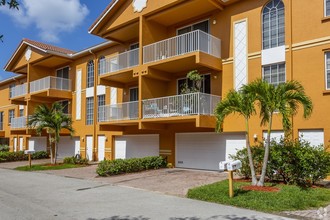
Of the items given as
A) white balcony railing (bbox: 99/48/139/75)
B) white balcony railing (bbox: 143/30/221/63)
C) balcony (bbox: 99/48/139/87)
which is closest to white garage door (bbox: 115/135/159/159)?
balcony (bbox: 99/48/139/87)

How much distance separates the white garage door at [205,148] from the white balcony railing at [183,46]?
4508 millimetres

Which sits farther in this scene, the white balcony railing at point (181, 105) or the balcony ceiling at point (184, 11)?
the balcony ceiling at point (184, 11)

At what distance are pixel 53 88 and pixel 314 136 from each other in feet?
69.7

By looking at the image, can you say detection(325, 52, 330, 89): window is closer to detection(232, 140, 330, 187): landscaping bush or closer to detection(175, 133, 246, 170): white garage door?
detection(232, 140, 330, 187): landscaping bush

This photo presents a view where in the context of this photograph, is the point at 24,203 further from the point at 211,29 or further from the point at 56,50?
the point at 56,50

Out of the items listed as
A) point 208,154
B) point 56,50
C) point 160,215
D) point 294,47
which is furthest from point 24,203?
point 56,50

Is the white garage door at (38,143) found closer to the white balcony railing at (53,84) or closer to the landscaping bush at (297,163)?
the white balcony railing at (53,84)

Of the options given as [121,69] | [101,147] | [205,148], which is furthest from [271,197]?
[101,147]

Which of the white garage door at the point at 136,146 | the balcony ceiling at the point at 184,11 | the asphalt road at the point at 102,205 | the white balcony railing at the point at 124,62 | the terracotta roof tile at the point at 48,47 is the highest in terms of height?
the terracotta roof tile at the point at 48,47

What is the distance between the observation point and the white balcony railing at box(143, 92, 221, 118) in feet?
52.5

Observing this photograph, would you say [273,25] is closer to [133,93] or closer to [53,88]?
[133,93]

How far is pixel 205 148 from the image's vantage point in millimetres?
17875

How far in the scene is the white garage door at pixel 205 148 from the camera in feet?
54.6

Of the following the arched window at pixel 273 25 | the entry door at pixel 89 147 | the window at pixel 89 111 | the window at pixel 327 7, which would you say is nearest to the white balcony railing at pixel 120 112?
the window at pixel 89 111
